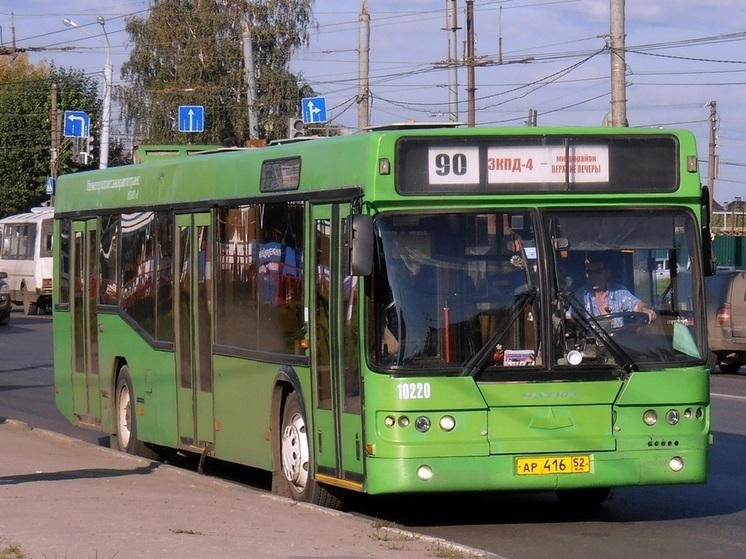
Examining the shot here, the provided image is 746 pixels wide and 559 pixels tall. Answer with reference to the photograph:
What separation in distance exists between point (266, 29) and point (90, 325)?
4796cm

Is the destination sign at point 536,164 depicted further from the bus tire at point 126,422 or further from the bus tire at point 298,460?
the bus tire at point 126,422

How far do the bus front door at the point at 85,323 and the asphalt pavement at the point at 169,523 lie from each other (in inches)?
124

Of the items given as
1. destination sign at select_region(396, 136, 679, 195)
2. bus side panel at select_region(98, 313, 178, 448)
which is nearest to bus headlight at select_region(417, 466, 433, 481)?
destination sign at select_region(396, 136, 679, 195)

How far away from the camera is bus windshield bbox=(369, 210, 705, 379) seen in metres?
8.89

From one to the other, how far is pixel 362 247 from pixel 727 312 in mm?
16437

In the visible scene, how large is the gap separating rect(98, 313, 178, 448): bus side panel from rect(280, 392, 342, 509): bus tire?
8.29 ft

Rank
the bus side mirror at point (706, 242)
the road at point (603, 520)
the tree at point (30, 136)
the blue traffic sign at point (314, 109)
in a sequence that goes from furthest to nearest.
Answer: the tree at point (30, 136)
the blue traffic sign at point (314, 109)
the bus side mirror at point (706, 242)
the road at point (603, 520)

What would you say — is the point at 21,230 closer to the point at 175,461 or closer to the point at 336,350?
the point at 175,461

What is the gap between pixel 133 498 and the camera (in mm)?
9992

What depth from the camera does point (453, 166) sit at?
9172 mm

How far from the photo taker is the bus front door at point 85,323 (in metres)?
15.0

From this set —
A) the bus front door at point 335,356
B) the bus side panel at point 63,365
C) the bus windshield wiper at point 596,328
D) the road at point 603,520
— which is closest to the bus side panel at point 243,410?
the bus front door at point 335,356

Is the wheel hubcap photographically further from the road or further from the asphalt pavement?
the road

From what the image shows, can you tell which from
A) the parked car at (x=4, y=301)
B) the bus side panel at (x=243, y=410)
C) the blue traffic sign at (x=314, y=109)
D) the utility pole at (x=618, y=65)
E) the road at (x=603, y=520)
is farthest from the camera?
the parked car at (x=4, y=301)
